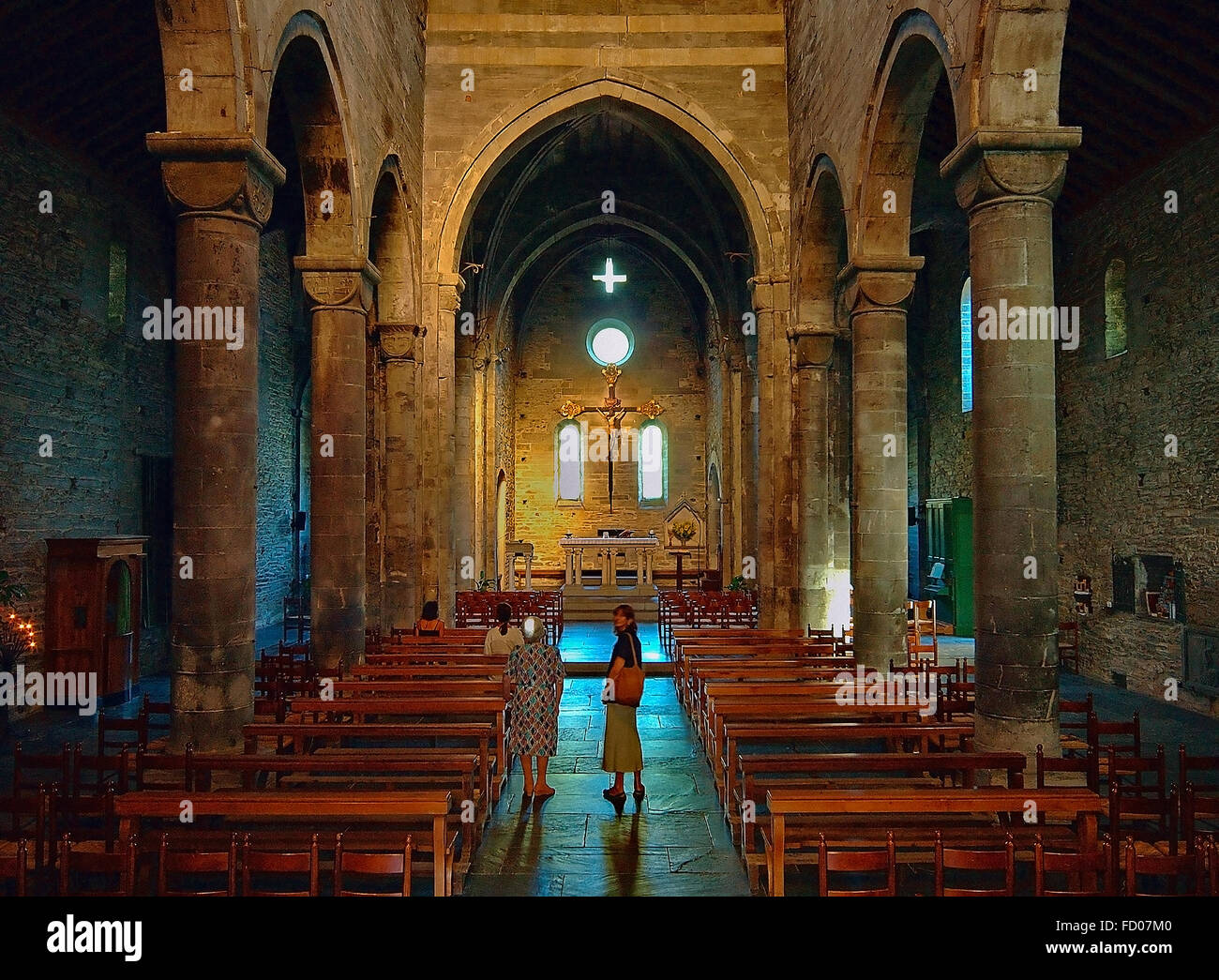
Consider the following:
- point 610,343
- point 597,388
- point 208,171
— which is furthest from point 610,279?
point 208,171

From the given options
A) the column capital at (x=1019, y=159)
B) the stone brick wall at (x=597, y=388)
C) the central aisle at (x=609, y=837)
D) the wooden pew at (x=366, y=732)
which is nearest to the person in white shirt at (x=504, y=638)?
the wooden pew at (x=366, y=732)

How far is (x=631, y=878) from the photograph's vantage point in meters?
6.24

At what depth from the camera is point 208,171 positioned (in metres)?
7.92

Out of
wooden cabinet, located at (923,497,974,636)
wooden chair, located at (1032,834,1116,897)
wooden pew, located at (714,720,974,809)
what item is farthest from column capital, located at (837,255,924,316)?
wooden chair, located at (1032,834,1116,897)

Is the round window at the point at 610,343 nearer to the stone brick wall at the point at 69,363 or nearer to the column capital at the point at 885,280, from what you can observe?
the stone brick wall at the point at 69,363

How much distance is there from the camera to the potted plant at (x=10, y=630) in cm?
1101

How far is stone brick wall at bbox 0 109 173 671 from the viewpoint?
1198 cm

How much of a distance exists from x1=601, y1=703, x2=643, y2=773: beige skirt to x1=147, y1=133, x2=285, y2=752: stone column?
3.12 m

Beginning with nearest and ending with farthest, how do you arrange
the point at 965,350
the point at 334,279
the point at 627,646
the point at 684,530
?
the point at 627,646 < the point at 334,279 < the point at 965,350 < the point at 684,530

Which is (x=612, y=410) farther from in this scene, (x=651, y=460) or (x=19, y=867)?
(x=19, y=867)

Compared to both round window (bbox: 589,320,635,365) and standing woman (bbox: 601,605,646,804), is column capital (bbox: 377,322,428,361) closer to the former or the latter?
standing woman (bbox: 601,605,646,804)

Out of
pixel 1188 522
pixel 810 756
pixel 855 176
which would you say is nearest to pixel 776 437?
pixel 855 176

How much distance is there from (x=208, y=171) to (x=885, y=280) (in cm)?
827
